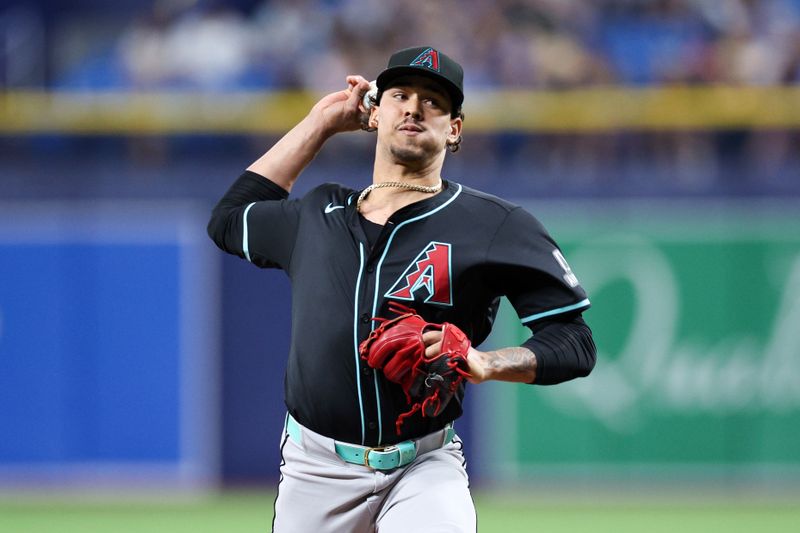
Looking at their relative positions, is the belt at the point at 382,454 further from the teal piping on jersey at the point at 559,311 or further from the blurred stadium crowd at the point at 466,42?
the blurred stadium crowd at the point at 466,42

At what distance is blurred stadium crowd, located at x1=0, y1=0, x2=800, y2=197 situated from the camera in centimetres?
967

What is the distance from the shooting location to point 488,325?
14.3 feet

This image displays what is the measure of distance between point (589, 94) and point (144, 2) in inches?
214

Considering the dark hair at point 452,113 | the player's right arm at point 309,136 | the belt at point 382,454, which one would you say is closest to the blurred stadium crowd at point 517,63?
the player's right arm at point 309,136

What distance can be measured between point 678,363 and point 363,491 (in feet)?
19.1

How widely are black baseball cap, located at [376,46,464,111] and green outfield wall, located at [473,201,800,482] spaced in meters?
5.31

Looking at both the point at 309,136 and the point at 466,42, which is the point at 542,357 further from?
the point at 466,42

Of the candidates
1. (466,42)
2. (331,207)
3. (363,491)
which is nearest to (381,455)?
(363,491)

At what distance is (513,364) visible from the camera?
388cm

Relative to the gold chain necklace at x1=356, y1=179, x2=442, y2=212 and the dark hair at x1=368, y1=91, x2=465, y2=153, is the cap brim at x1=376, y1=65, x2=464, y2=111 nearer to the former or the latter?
the dark hair at x1=368, y1=91, x2=465, y2=153

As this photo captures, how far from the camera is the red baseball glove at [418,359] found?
147 inches

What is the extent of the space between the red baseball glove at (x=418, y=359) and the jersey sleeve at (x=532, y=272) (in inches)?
13.6

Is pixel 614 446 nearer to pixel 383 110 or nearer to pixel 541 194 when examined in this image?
pixel 541 194

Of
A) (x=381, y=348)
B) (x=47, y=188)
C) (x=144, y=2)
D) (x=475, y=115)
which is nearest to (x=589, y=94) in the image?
(x=475, y=115)
